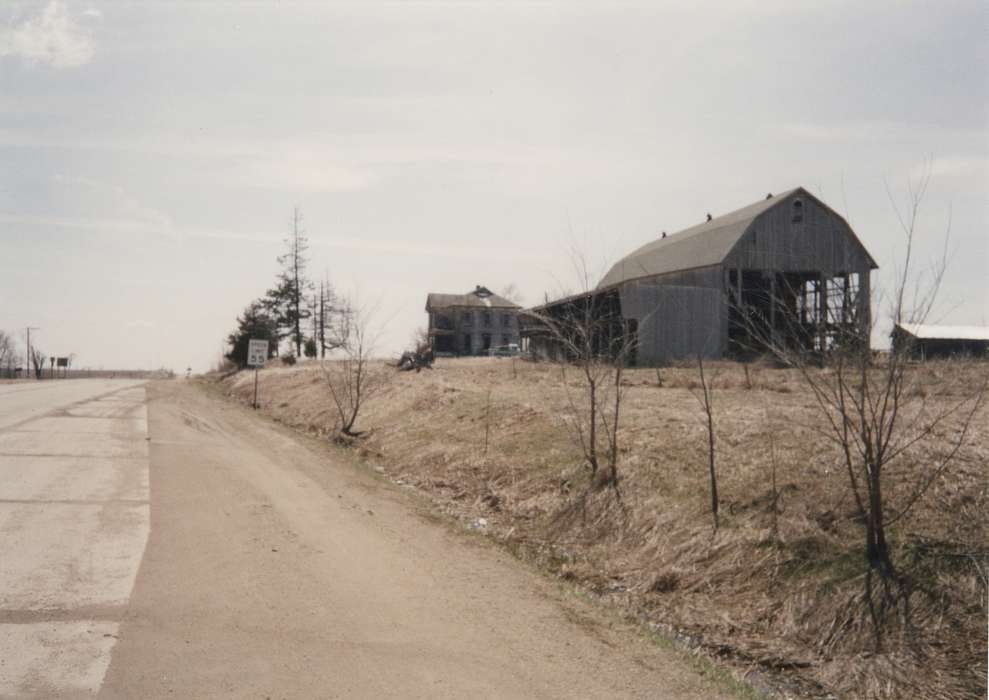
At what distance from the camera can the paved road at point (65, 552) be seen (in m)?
5.09

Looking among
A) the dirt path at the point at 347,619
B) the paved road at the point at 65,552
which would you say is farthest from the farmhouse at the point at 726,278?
the dirt path at the point at 347,619

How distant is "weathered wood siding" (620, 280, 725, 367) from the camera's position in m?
31.2

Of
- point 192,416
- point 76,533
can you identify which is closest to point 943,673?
point 76,533

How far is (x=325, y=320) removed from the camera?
71750mm

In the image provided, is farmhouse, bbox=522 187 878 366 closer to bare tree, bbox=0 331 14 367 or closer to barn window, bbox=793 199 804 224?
barn window, bbox=793 199 804 224

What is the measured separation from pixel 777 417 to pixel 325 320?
2511 inches

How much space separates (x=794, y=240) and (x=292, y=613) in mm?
32235

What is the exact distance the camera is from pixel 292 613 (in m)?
6.35

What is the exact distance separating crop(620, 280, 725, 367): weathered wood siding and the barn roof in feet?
4.24

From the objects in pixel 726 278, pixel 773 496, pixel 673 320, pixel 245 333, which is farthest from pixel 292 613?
pixel 245 333

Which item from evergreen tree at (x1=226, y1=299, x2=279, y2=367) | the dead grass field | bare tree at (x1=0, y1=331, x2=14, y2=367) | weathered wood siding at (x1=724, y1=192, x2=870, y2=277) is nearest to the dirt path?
the dead grass field

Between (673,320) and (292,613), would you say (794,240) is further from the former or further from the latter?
(292,613)

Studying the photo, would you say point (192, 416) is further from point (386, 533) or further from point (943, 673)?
point (943, 673)

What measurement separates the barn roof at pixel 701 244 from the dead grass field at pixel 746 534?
18.0 m
